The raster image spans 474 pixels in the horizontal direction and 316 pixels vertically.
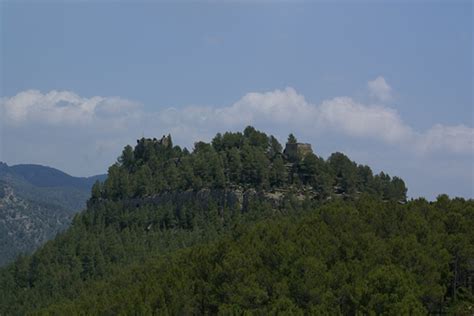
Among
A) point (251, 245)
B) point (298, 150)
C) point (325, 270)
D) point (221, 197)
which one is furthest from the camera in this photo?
point (298, 150)

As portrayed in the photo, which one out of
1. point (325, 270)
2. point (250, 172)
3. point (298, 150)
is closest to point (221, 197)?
point (250, 172)

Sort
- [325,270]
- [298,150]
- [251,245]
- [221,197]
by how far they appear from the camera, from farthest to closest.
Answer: [298,150]
[221,197]
[251,245]
[325,270]

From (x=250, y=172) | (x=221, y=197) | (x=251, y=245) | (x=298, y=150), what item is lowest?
(x=251, y=245)

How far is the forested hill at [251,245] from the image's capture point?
63.4 meters

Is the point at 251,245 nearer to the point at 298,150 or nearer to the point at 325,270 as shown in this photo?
the point at 325,270

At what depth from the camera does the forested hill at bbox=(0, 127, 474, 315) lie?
63.4 meters

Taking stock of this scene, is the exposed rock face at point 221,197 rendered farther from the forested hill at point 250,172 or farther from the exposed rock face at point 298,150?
the exposed rock face at point 298,150

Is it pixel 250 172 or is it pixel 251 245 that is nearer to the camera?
pixel 251 245

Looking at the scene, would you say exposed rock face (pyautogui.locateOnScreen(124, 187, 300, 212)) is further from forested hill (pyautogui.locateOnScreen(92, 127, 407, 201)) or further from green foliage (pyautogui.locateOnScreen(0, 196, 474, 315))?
green foliage (pyautogui.locateOnScreen(0, 196, 474, 315))

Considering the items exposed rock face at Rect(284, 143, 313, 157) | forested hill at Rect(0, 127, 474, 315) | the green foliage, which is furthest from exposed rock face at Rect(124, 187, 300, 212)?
the green foliage

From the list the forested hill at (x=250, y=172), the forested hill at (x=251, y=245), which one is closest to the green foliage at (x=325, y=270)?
the forested hill at (x=251, y=245)

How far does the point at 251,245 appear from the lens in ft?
249

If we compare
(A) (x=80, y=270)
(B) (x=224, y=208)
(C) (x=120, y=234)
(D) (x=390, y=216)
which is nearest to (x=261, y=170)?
(B) (x=224, y=208)

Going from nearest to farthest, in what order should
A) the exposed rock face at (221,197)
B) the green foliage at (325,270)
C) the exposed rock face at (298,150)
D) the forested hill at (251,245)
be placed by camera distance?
the green foliage at (325,270) → the forested hill at (251,245) → the exposed rock face at (221,197) → the exposed rock face at (298,150)
